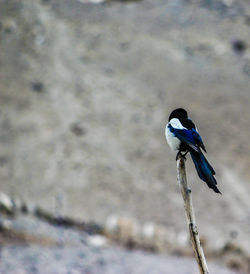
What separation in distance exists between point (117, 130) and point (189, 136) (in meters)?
11.6

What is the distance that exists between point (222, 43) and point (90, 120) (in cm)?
832

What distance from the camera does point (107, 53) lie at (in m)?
20.2

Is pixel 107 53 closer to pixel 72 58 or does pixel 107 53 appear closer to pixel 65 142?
pixel 72 58

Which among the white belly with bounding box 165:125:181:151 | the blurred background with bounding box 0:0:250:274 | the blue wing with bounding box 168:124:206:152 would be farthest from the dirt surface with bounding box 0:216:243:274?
the blue wing with bounding box 168:124:206:152

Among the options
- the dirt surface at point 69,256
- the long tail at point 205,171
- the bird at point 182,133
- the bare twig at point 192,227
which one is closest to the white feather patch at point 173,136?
the bird at point 182,133

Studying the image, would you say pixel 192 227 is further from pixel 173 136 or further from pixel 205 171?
pixel 173 136

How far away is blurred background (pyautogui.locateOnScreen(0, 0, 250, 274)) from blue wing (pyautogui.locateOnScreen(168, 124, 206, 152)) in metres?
5.97

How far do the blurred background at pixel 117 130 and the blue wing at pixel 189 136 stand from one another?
5969 millimetres

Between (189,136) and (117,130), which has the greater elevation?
(117,130)

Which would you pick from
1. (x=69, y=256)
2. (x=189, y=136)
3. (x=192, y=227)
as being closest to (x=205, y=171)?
(x=192, y=227)

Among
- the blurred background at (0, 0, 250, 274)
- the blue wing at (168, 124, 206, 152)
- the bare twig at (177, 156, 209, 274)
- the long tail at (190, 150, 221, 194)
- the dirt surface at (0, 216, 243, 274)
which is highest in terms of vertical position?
the blurred background at (0, 0, 250, 274)

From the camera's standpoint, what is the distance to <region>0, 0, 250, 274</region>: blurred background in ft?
32.6

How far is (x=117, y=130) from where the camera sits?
15.3m

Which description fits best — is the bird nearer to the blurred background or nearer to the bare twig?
the bare twig
